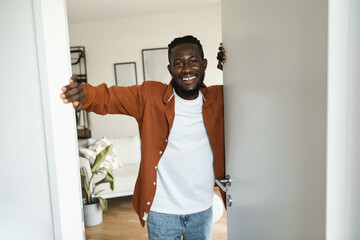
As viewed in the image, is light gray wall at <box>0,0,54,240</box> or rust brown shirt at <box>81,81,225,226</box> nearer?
light gray wall at <box>0,0,54,240</box>

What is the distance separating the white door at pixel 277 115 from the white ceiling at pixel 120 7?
284 centimetres

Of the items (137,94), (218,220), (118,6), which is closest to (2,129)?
(137,94)

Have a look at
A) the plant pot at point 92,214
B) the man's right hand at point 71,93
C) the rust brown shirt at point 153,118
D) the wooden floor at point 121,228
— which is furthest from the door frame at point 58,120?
the plant pot at point 92,214

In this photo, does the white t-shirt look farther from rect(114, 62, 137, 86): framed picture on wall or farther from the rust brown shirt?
rect(114, 62, 137, 86): framed picture on wall

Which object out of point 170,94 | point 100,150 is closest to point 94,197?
point 100,150

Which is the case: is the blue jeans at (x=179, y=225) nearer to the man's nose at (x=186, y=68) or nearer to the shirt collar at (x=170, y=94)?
the shirt collar at (x=170, y=94)

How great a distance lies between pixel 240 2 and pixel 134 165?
3.01m

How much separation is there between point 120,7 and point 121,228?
287 cm

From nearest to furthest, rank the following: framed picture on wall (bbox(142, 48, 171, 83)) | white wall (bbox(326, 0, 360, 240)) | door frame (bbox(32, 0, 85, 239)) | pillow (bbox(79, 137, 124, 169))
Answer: white wall (bbox(326, 0, 360, 240)) → door frame (bbox(32, 0, 85, 239)) → pillow (bbox(79, 137, 124, 169)) → framed picture on wall (bbox(142, 48, 171, 83))

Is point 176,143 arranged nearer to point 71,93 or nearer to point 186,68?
point 186,68

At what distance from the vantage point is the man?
4.58ft

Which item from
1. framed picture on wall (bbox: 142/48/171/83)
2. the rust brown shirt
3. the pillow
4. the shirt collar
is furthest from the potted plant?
framed picture on wall (bbox: 142/48/171/83)

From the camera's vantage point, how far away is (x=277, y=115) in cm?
81

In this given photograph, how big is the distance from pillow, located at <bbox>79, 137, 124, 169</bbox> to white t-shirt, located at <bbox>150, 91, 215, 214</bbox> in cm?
201
